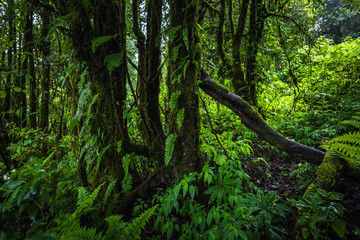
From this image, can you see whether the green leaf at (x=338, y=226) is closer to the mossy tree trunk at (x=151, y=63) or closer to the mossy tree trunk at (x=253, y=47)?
the mossy tree trunk at (x=151, y=63)

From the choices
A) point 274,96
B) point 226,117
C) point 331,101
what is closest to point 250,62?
point 274,96

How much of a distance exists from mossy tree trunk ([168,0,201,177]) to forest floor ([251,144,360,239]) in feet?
4.57

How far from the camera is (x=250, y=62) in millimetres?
5684

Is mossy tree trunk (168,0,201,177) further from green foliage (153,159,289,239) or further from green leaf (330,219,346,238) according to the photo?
green leaf (330,219,346,238)

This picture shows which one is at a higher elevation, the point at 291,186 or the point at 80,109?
the point at 80,109

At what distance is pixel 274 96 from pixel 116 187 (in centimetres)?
567

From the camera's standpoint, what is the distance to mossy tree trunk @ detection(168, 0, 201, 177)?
8.32 feet

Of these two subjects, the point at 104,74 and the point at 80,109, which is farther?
the point at 104,74

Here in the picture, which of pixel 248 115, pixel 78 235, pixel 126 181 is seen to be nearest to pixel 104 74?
pixel 126 181

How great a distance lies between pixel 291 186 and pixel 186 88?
8.55ft

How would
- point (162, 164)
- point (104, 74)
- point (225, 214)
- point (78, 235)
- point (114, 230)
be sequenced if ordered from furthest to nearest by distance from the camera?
point (162, 164), point (104, 74), point (225, 214), point (114, 230), point (78, 235)

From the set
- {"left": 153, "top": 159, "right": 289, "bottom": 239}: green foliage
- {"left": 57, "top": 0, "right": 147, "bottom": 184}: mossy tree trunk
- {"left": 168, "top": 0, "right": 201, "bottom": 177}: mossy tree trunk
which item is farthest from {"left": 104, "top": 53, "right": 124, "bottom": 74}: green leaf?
{"left": 153, "top": 159, "right": 289, "bottom": 239}: green foliage

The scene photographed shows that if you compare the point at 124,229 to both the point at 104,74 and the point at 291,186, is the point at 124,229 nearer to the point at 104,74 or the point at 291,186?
the point at 104,74

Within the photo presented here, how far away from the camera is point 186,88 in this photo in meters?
2.63
